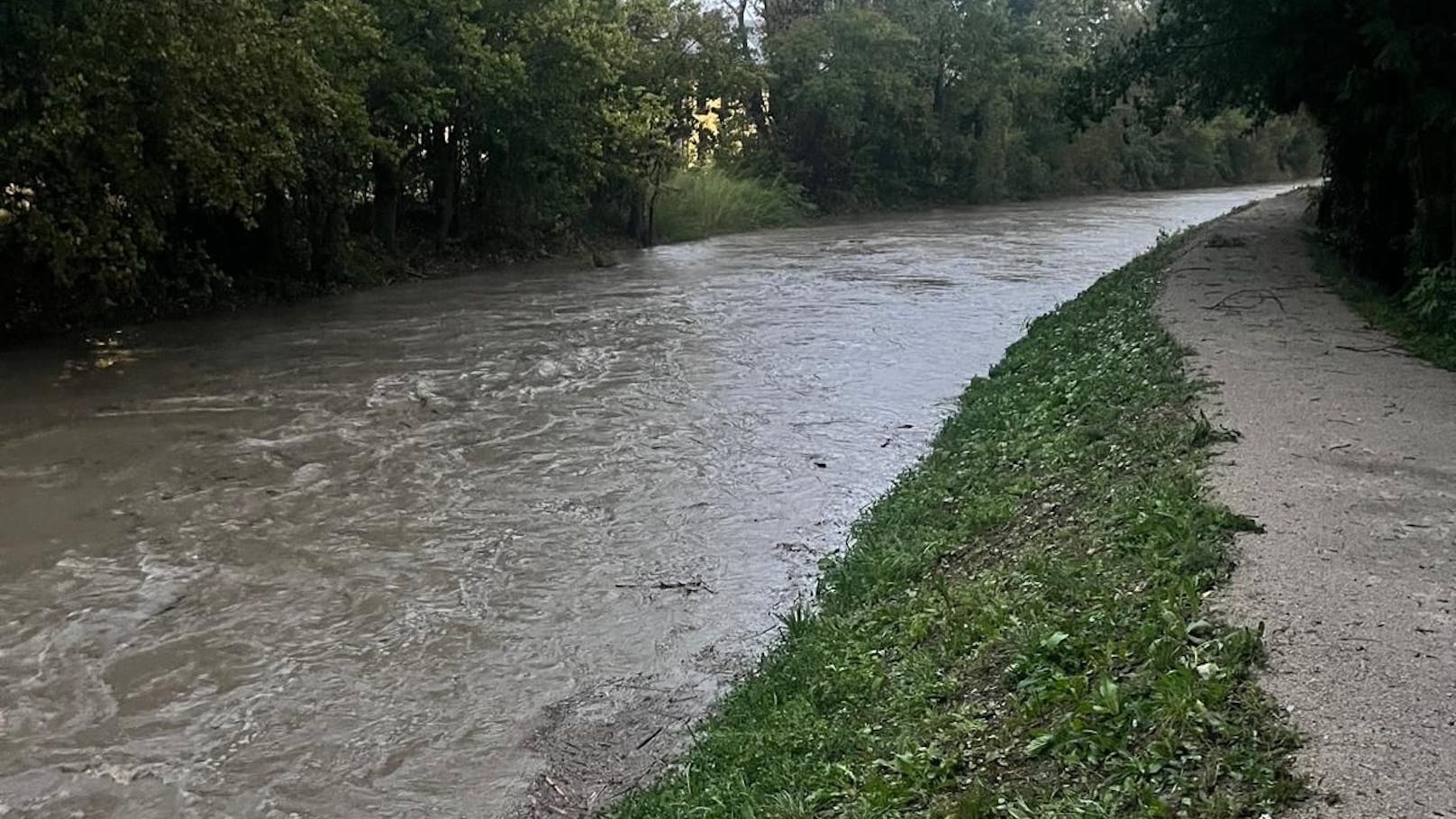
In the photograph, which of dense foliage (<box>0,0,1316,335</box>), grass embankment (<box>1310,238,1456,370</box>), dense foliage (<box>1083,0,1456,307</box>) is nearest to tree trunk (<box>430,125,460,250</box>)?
dense foliage (<box>0,0,1316,335</box>)

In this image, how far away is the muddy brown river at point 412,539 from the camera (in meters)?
5.95

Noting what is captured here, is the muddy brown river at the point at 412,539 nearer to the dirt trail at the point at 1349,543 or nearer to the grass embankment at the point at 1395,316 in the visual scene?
the dirt trail at the point at 1349,543

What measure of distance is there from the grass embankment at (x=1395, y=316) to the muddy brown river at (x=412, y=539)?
178 inches

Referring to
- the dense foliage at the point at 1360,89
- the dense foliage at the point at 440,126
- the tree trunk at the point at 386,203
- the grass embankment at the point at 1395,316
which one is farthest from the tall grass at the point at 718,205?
the grass embankment at the point at 1395,316

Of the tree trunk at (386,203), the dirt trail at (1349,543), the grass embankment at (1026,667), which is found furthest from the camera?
the tree trunk at (386,203)

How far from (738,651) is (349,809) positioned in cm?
243

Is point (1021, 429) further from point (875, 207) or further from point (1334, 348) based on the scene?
point (875, 207)

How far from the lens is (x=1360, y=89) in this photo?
1389cm

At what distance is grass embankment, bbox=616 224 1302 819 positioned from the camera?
3.89 meters

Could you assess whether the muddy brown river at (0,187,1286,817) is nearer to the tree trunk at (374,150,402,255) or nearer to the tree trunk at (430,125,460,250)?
the tree trunk at (374,150,402,255)

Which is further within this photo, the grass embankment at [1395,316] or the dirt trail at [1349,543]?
the grass embankment at [1395,316]

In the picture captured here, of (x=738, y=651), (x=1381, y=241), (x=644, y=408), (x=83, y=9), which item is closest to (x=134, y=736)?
(x=738, y=651)

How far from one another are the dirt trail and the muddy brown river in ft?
9.48

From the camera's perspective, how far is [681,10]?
3284 cm
